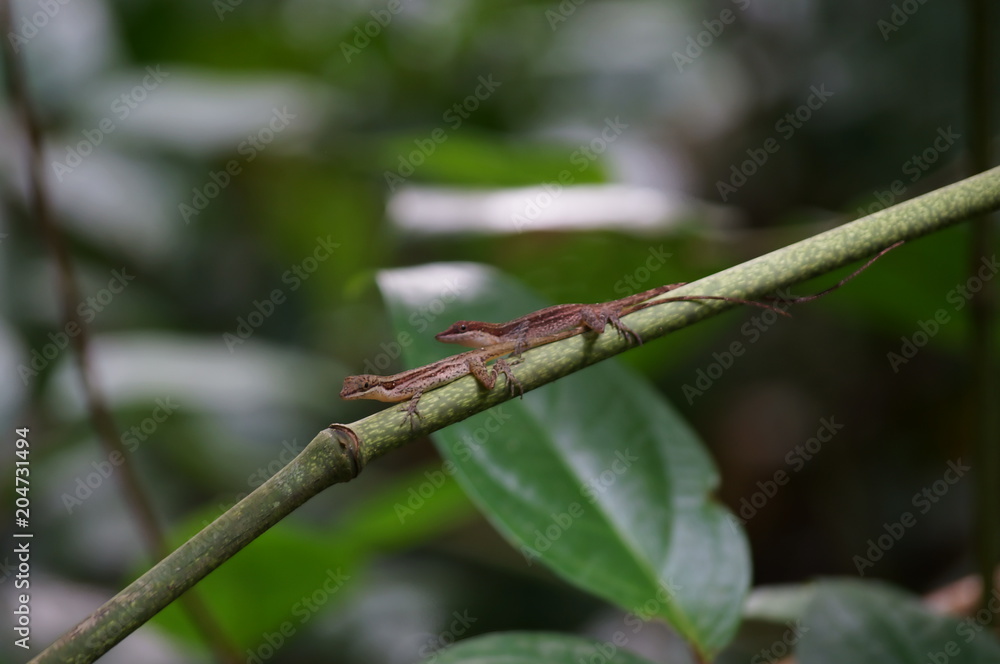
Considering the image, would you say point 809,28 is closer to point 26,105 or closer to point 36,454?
point 26,105

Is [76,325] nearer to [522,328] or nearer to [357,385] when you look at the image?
[357,385]

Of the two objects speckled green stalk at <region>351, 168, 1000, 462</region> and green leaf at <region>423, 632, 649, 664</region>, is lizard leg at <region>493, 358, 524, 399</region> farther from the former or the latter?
green leaf at <region>423, 632, 649, 664</region>

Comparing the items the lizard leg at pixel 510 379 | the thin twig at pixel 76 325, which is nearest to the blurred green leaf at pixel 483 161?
the thin twig at pixel 76 325

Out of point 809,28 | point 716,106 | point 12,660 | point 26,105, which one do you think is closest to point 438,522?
point 12,660

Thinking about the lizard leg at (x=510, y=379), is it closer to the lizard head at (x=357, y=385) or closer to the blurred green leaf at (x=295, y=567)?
the lizard head at (x=357, y=385)

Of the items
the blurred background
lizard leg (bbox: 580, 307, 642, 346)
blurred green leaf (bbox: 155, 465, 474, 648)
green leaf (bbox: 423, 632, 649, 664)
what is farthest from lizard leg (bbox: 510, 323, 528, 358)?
green leaf (bbox: 423, 632, 649, 664)

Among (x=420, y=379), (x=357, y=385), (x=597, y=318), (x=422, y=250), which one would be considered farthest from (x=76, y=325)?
(x=422, y=250)
